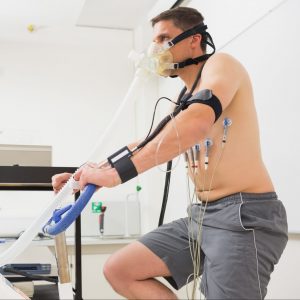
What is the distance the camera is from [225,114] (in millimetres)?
1600

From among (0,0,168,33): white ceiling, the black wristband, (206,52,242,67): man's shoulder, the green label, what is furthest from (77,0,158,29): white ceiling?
the black wristband

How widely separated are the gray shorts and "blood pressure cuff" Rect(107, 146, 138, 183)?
44 centimetres

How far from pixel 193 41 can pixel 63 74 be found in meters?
2.69

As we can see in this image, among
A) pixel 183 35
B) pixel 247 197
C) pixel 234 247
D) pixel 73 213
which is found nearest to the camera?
pixel 73 213

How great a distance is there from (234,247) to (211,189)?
284 mm

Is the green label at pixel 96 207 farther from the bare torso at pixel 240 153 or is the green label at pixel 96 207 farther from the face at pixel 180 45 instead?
the bare torso at pixel 240 153

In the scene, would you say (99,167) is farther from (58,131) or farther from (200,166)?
(58,131)

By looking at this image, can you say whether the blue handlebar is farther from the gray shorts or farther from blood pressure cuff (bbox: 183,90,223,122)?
the gray shorts

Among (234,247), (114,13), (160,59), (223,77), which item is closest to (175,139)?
(223,77)

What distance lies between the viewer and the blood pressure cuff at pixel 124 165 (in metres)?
1.23

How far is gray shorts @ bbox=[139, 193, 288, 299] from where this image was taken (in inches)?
55.4

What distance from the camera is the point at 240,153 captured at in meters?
1.58

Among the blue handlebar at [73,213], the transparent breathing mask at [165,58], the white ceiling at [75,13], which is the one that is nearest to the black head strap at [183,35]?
the transparent breathing mask at [165,58]

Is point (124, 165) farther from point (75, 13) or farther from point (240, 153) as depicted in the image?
point (75, 13)
